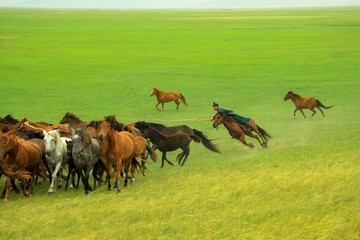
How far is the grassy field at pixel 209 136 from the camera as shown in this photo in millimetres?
9117

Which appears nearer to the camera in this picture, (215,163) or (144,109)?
(215,163)

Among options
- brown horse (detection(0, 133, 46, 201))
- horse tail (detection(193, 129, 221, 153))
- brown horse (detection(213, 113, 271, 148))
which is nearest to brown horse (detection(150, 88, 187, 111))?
brown horse (detection(213, 113, 271, 148))

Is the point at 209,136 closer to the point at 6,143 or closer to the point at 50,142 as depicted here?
the point at 50,142

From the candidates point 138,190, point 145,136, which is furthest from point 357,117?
point 138,190

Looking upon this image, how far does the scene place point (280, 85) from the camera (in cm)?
3247

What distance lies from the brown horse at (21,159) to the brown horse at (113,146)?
131cm

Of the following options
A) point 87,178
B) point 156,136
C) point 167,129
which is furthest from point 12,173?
point 167,129

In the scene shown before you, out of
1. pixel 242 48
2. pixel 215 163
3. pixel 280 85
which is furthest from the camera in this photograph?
pixel 242 48

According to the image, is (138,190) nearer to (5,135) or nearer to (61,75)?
(5,135)

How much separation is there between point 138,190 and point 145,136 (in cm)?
320

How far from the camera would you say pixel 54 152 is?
12414mm

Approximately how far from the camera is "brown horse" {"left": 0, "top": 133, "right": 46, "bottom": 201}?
37.6 ft

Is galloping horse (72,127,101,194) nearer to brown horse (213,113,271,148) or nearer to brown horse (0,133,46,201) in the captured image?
brown horse (0,133,46,201)

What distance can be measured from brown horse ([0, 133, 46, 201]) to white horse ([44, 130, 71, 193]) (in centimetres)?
18
